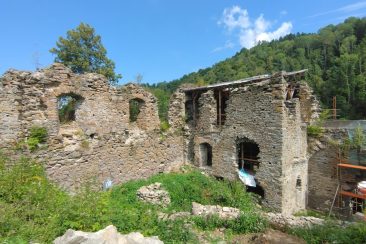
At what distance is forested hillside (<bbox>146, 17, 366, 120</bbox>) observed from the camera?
135ft

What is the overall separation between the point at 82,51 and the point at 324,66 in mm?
54336

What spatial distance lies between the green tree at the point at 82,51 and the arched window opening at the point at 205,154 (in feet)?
34.6

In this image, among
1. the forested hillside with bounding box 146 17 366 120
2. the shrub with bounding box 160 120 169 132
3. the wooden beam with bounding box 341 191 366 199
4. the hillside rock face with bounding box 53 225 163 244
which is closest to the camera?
the hillside rock face with bounding box 53 225 163 244

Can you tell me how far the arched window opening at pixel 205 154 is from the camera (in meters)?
12.7

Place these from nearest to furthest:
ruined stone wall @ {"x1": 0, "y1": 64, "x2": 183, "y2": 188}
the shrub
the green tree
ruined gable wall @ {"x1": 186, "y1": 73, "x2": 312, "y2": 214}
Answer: ruined stone wall @ {"x1": 0, "y1": 64, "x2": 183, "y2": 188} → ruined gable wall @ {"x1": 186, "y1": 73, "x2": 312, "y2": 214} → the shrub → the green tree

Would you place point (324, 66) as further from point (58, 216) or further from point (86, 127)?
point (58, 216)

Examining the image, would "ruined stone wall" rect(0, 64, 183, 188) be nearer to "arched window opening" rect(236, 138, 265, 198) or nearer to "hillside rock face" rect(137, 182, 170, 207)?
"hillside rock face" rect(137, 182, 170, 207)

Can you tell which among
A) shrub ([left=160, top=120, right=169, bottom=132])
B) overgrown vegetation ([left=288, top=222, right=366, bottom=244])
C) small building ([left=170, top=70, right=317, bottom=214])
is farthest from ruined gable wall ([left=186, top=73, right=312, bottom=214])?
overgrown vegetation ([left=288, top=222, right=366, bottom=244])

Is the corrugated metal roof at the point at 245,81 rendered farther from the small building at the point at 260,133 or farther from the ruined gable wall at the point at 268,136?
the ruined gable wall at the point at 268,136

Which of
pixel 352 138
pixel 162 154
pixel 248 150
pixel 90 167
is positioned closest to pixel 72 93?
pixel 90 167

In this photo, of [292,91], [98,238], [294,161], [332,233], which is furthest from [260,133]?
[98,238]

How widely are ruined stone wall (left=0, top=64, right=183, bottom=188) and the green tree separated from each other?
29.8 feet

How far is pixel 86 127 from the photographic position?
1025cm

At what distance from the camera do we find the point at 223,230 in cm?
620
